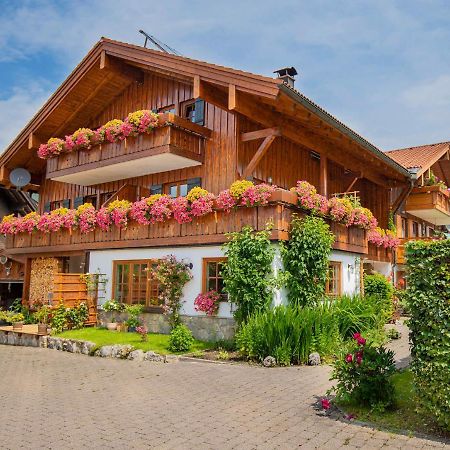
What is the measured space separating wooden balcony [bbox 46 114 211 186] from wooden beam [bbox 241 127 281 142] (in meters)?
1.50

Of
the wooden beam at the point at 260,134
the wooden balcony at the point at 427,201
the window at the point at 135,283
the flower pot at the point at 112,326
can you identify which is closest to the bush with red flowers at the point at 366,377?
the wooden beam at the point at 260,134

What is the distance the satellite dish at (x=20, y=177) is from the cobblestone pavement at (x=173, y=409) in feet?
42.3

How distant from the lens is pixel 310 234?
1363 centimetres

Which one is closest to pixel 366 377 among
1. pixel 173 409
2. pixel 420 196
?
pixel 173 409

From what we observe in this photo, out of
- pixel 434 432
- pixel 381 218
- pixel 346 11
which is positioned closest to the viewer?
pixel 434 432

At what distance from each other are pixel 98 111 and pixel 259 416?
17.5 meters

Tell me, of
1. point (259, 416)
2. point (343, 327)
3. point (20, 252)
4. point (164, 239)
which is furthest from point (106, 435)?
point (20, 252)

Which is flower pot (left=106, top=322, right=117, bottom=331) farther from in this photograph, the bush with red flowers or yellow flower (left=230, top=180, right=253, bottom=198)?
the bush with red flowers

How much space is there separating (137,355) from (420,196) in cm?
1844

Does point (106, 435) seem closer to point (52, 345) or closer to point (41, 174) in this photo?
point (52, 345)

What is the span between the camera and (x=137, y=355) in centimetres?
1317

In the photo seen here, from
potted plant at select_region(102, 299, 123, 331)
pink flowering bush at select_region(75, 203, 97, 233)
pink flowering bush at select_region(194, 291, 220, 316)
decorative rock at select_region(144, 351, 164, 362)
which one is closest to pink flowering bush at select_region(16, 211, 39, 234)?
pink flowering bush at select_region(75, 203, 97, 233)

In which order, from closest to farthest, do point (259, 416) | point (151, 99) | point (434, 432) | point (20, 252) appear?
point (434, 432) → point (259, 416) → point (151, 99) → point (20, 252)

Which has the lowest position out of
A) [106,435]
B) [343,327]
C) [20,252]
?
[106,435]
